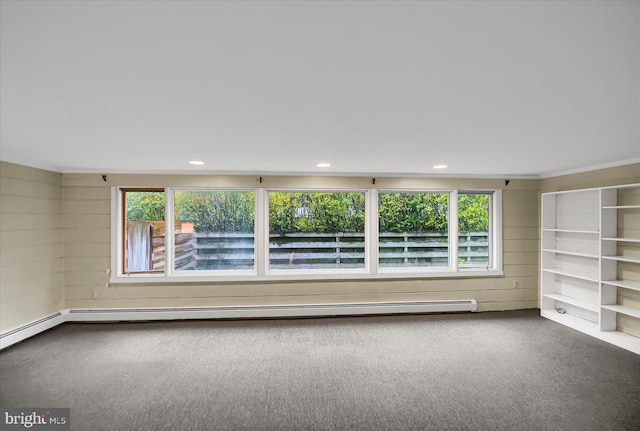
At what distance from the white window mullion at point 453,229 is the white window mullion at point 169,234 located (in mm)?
4560

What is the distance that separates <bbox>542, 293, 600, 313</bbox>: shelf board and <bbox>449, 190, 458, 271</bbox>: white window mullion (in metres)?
1.42

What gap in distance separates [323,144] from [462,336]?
10.1 feet

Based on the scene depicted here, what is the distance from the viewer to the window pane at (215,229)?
4.45 m

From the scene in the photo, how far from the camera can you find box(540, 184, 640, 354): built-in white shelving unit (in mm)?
3414

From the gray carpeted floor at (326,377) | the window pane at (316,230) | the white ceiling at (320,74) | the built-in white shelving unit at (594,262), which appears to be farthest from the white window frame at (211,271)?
the built-in white shelving unit at (594,262)

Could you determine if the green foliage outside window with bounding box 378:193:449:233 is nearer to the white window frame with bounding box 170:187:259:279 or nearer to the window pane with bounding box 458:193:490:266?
the window pane with bounding box 458:193:490:266

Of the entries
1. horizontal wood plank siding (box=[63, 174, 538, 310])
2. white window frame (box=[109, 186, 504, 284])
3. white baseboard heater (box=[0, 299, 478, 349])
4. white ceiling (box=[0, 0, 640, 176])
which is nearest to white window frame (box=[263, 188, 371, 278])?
white window frame (box=[109, 186, 504, 284])

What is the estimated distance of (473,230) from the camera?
4816 mm

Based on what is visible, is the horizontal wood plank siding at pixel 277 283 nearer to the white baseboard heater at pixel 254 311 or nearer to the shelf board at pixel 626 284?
the white baseboard heater at pixel 254 311

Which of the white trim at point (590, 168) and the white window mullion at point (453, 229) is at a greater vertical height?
the white trim at point (590, 168)

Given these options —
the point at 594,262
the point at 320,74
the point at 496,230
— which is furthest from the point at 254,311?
the point at 594,262

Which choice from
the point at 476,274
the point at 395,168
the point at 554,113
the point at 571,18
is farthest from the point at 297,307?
the point at 571,18

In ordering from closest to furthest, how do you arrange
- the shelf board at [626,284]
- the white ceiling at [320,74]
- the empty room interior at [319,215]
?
the white ceiling at [320,74] < the empty room interior at [319,215] < the shelf board at [626,284]

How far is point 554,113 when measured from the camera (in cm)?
187
